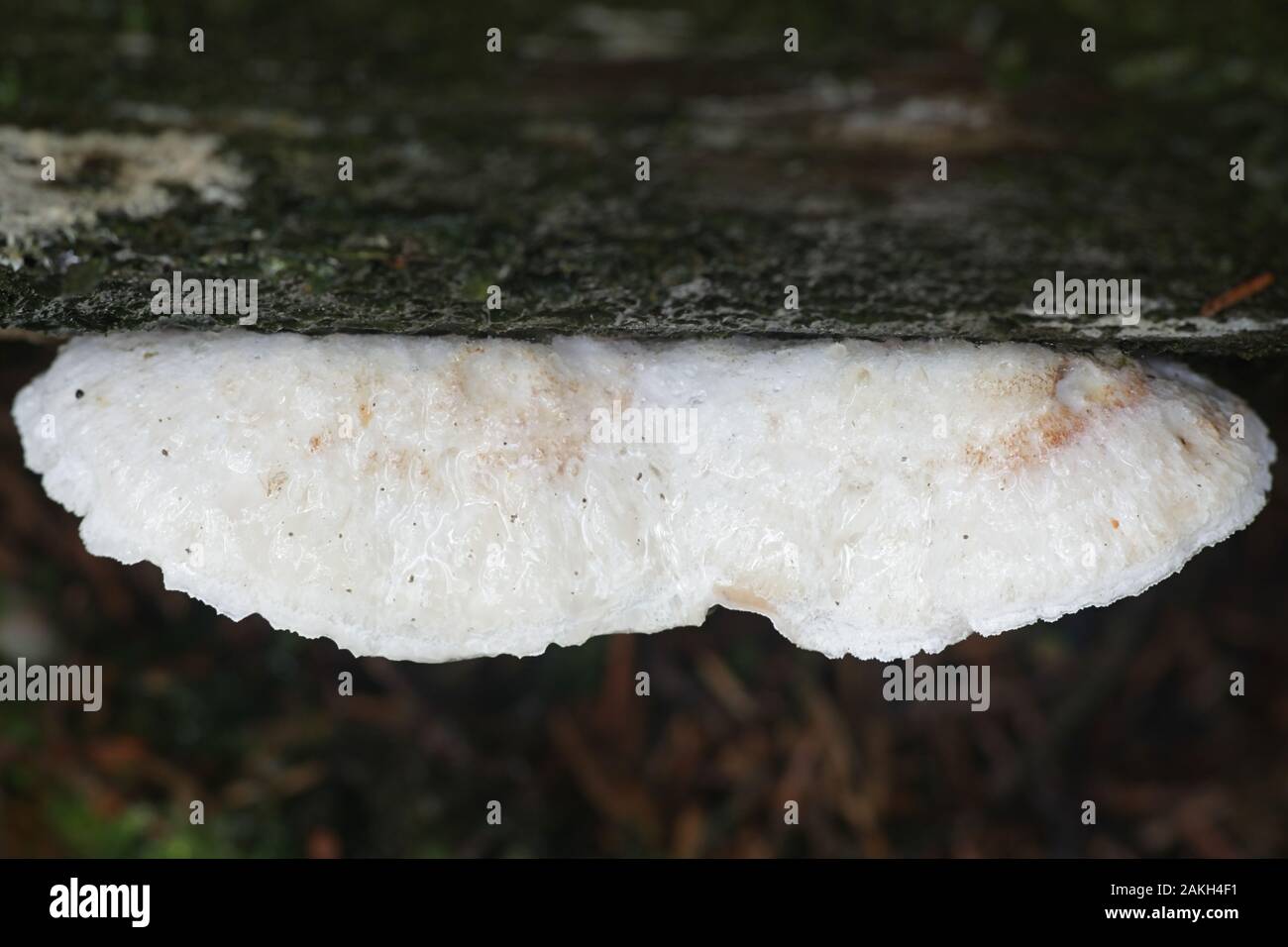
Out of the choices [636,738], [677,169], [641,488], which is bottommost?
[636,738]

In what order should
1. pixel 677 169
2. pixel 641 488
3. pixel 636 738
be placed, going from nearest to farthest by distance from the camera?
pixel 677 169 < pixel 641 488 < pixel 636 738

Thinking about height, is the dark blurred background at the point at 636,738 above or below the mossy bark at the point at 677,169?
below

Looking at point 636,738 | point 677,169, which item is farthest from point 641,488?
point 636,738

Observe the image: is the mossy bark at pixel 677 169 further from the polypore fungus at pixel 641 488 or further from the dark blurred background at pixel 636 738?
the dark blurred background at pixel 636 738

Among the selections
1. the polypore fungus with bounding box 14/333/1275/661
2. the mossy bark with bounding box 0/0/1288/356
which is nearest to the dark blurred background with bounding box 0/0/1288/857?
the polypore fungus with bounding box 14/333/1275/661

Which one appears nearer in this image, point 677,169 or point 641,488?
point 677,169

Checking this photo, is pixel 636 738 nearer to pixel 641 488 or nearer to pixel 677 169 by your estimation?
pixel 641 488

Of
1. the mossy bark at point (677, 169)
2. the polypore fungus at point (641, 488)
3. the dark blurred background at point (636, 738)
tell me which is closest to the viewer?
the mossy bark at point (677, 169)

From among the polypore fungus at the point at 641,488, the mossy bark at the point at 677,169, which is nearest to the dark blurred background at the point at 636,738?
the polypore fungus at the point at 641,488

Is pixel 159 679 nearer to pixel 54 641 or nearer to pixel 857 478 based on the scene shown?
pixel 54 641

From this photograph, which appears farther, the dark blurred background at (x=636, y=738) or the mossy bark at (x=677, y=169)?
the dark blurred background at (x=636, y=738)
